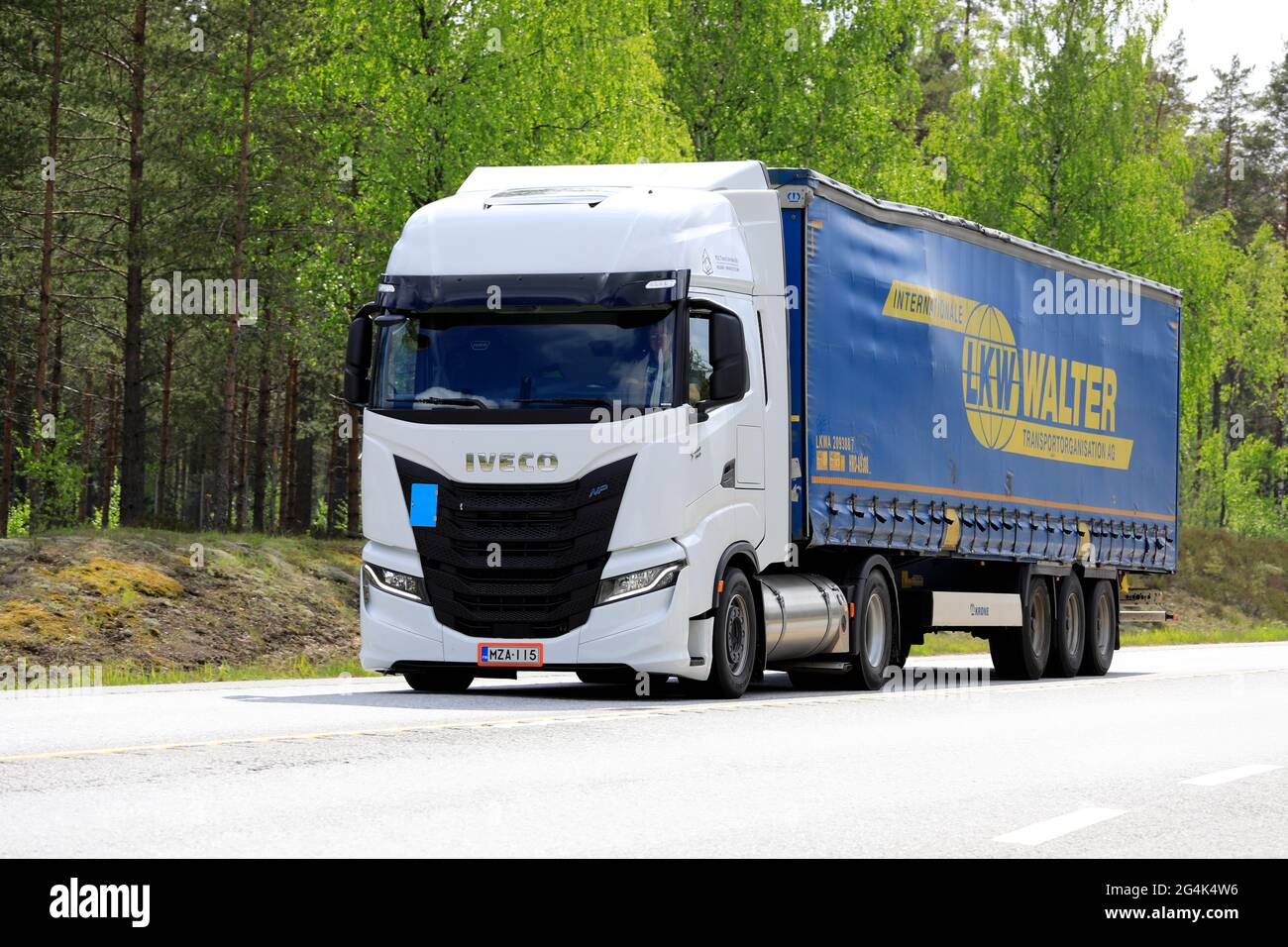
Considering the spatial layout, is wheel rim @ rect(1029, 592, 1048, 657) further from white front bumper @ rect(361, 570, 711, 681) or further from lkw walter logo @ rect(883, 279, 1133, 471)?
white front bumper @ rect(361, 570, 711, 681)

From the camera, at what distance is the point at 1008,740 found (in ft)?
45.4

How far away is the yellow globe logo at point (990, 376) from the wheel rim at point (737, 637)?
17.6 ft

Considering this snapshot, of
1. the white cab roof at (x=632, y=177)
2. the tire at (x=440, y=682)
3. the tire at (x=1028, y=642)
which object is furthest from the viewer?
the tire at (x=1028, y=642)

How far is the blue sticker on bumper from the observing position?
15961 millimetres

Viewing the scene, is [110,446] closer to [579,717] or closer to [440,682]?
[440,682]

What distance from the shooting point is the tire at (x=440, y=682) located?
57.7 feet

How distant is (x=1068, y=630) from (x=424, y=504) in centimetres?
1108

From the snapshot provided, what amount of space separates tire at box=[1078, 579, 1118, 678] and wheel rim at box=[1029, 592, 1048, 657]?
1.37m

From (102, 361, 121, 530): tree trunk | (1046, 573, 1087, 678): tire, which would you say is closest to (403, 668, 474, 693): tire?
(1046, 573, 1087, 678): tire

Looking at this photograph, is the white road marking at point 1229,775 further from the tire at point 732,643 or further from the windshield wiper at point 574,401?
the windshield wiper at point 574,401

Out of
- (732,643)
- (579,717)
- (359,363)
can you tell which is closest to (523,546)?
(579,717)

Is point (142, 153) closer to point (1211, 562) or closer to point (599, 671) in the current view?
point (599, 671)

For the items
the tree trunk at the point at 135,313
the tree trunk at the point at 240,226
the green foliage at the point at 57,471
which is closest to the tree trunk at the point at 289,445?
the tree trunk at the point at 135,313

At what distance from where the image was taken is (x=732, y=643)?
16906mm
